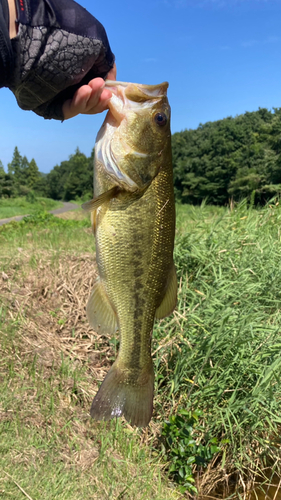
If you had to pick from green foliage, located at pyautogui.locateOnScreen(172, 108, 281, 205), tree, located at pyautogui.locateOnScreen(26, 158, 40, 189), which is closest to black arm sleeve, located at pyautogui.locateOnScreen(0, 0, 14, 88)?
green foliage, located at pyautogui.locateOnScreen(172, 108, 281, 205)

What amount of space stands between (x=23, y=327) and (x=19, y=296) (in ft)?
1.99

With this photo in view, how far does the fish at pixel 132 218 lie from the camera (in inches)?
75.5

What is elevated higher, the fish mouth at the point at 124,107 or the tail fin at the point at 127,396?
the fish mouth at the point at 124,107

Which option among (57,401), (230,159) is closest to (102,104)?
(57,401)

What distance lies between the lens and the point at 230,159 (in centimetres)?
4503

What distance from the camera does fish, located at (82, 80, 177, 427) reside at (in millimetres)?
1918

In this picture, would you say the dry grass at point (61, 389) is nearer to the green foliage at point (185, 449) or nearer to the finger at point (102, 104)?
the green foliage at point (185, 449)

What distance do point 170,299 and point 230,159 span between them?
46.1 meters

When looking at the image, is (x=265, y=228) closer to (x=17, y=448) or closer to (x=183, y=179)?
(x=17, y=448)

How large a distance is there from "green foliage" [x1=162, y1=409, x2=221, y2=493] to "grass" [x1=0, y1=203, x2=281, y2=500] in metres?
0.10

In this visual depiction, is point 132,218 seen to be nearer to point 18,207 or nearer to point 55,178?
point 18,207

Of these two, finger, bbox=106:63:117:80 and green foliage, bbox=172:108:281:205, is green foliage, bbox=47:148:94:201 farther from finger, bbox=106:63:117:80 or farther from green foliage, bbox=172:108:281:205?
finger, bbox=106:63:117:80

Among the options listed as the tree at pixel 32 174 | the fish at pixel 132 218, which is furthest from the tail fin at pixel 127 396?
the tree at pixel 32 174

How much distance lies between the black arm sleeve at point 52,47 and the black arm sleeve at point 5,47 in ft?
0.13
